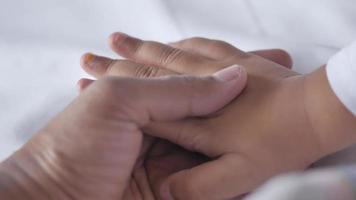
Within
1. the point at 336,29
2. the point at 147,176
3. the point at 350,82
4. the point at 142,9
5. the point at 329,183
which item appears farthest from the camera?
the point at 142,9

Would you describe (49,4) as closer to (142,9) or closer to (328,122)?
(142,9)

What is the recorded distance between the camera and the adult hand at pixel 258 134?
0.64m

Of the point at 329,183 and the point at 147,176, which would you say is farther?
the point at 147,176

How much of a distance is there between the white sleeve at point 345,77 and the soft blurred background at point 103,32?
183 millimetres

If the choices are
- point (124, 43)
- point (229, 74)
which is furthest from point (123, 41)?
point (229, 74)

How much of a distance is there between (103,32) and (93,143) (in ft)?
1.18

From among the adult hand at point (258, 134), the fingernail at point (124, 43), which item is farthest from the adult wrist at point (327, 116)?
the fingernail at point (124, 43)

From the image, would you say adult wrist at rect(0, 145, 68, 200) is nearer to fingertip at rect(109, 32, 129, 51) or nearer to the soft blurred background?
the soft blurred background

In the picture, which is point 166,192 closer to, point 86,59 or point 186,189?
point 186,189

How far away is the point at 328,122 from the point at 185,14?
357 mm

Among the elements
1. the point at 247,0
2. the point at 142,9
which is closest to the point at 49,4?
the point at 142,9

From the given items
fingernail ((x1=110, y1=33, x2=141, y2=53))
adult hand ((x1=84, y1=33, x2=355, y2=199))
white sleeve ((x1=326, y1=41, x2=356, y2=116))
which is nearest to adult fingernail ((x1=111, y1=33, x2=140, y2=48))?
fingernail ((x1=110, y1=33, x2=141, y2=53))

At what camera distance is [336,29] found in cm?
83

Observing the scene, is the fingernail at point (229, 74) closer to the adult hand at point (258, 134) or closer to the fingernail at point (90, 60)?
the adult hand at point (258, 134)
